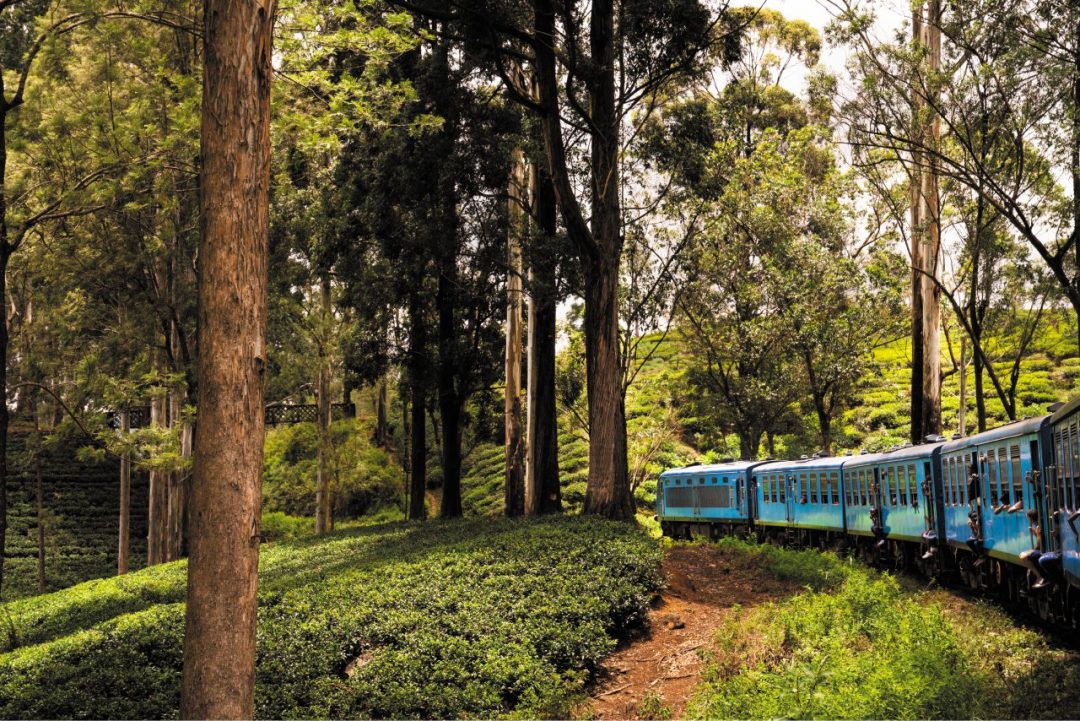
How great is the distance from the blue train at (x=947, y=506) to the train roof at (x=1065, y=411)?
1cm

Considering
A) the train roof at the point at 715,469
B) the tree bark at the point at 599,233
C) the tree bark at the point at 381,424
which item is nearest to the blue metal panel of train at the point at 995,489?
the tree bark at the point at 599,233

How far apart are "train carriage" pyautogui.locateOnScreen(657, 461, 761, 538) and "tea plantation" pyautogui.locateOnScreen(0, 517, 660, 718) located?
14.2m

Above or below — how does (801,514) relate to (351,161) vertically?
below

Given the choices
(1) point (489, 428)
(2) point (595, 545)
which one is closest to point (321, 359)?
(1) point (489, 428)

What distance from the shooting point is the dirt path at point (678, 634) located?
970 cm

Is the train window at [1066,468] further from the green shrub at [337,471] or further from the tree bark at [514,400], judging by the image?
the green shrub at [337,471]

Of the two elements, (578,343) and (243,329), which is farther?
(578,343)

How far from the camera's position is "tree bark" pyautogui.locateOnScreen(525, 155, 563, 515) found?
22750mm

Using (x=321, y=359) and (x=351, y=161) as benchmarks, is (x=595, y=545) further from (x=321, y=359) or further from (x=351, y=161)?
(x=321, y=359)

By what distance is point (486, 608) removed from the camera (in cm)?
1084

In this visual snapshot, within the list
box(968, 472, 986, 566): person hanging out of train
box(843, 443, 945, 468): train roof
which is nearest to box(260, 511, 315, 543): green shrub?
box(843, 443, 945, 468): train roof

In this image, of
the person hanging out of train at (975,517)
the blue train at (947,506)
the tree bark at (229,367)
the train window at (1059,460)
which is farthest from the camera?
the person hanging out of train at (975,517)

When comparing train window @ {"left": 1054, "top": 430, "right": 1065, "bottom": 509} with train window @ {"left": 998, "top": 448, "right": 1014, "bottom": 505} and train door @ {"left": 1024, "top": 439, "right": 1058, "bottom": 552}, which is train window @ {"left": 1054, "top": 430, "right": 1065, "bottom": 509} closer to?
train door @ {"left": 1024, "top": 439, "right": 1058, "bottom": 552}

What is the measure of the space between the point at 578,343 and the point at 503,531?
17.6 meters
